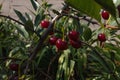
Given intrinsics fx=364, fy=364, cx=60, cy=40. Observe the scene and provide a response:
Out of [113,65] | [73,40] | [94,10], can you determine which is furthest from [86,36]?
[94,10]

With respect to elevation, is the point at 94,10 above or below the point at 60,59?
above

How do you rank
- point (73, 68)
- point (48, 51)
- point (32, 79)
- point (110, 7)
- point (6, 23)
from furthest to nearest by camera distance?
1. point (6, 23)
2. point (48, 51)
3. point (73, 68)
4. point (32, 79)
5. point (110, 7)

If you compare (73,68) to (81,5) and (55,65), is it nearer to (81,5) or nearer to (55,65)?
(55,65)

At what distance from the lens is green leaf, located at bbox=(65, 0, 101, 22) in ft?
1.92

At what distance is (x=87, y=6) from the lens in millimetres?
590

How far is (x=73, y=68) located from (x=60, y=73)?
4.5 inches

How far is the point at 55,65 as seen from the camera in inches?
101

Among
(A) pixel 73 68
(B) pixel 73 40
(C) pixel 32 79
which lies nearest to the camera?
(B) pixel 73 40

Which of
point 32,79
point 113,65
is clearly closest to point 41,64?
point 32,79

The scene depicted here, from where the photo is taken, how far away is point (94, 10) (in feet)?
1.97

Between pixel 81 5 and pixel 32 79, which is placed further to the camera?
pixel 32 79

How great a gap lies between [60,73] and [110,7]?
183 centimetres

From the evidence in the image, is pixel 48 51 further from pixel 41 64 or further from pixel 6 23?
pixel 6 23

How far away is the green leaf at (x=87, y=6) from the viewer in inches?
23.0
